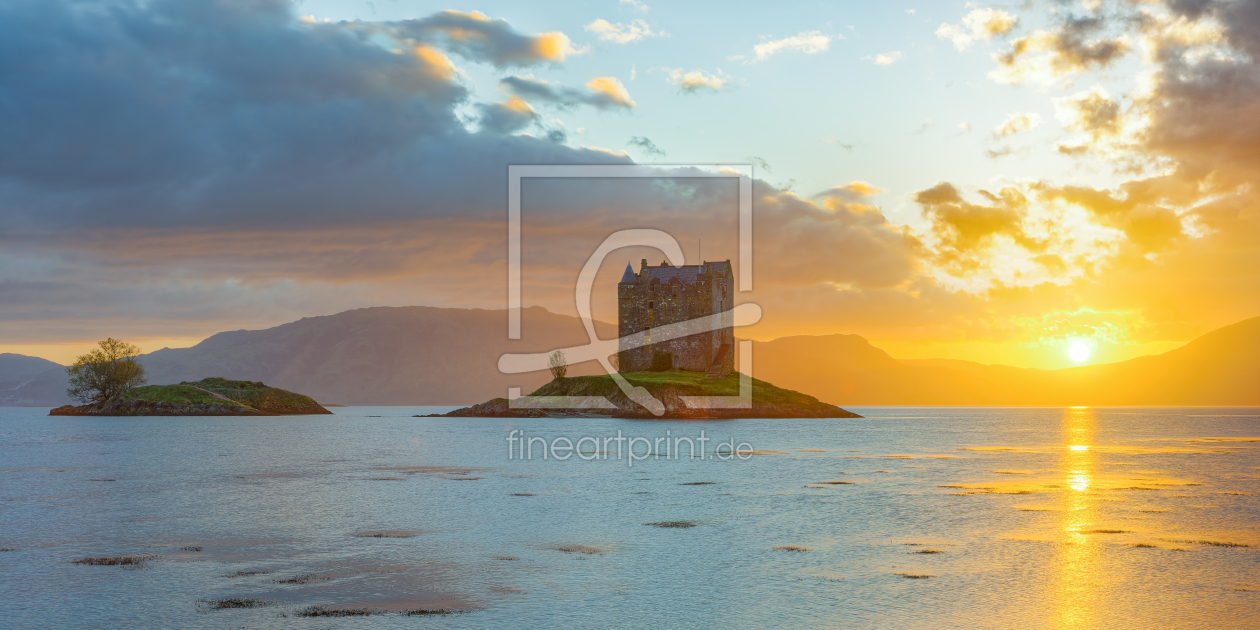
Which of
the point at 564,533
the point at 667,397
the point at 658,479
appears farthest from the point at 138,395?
the point at 564,533

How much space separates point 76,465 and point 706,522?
53058 mm

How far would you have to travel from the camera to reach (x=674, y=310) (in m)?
150

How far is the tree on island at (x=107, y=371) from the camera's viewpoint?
174m

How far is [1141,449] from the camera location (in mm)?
90250

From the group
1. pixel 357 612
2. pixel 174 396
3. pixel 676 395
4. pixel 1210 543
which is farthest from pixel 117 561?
pixel 174 396

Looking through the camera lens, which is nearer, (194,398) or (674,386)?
(674,386)

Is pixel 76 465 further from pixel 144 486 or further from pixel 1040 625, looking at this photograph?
pixel 1040 625

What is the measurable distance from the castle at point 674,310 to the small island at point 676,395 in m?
3.43

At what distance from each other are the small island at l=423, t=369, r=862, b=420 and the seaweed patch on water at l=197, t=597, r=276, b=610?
375ft

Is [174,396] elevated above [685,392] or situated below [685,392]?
below

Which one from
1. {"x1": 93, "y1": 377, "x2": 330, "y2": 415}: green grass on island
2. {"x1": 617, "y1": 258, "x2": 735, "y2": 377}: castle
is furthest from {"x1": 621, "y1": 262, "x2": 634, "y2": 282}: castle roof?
{"x1": 93, "y1": 377, "x2": 330, "y2": 415}: green grass on island

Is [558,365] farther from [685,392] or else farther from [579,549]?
[579,549]

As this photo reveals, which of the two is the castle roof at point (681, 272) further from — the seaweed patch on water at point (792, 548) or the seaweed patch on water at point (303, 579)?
the seaweed patch on water at point (303, 579)

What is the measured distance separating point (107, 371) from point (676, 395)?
12303 cm
